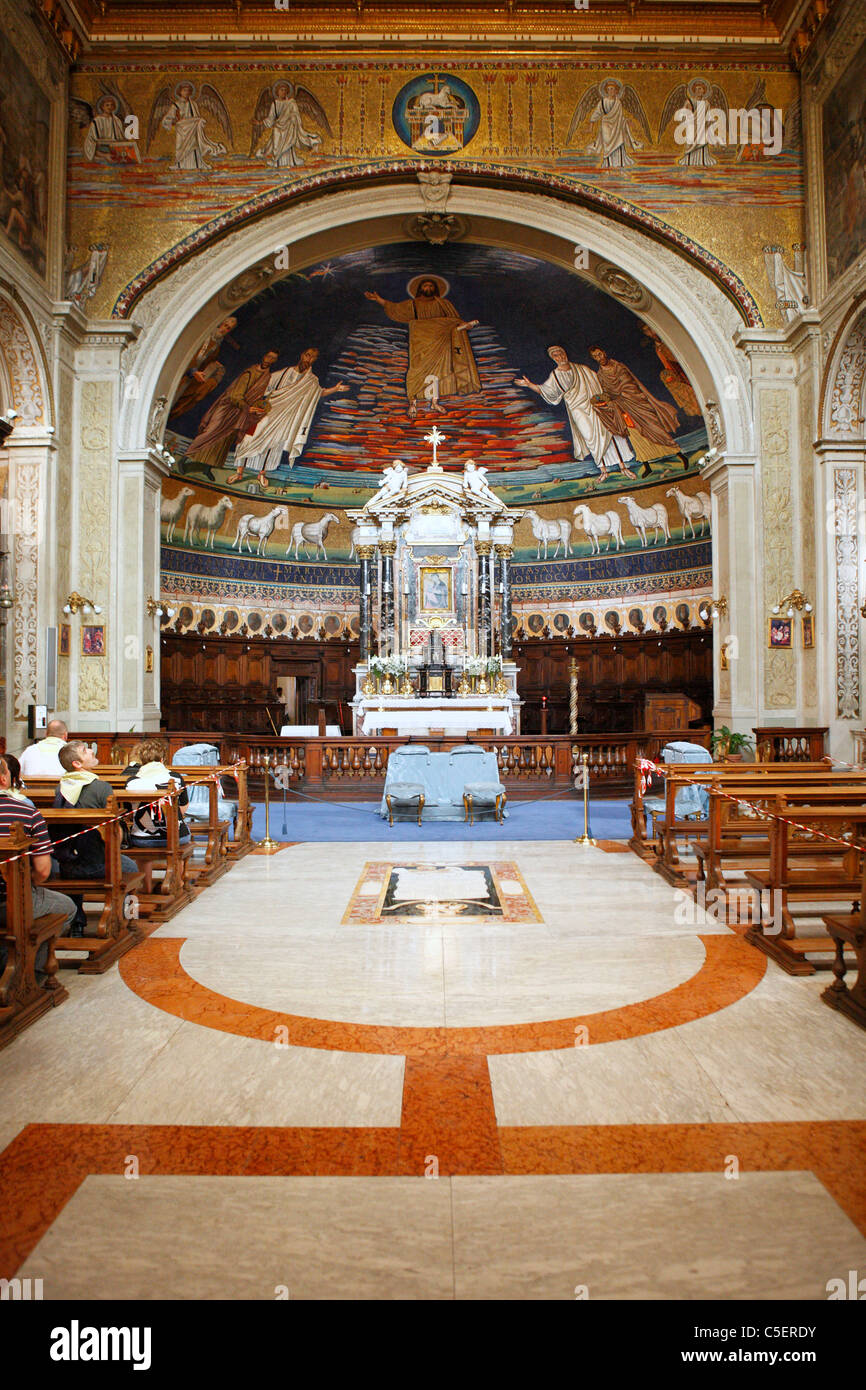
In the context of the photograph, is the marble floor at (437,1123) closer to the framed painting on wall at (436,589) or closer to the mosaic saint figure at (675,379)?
the mosaic saint figure at (675,379)

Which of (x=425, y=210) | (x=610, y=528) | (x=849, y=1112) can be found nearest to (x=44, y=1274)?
(x=849, y=1112)

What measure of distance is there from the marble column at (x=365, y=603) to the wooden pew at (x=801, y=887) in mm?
14938

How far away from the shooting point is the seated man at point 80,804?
5.80 meters

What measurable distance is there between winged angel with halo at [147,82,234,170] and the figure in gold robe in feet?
15.7

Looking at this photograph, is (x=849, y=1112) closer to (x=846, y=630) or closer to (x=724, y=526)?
(x=846, y=630)

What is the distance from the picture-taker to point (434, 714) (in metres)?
18.0

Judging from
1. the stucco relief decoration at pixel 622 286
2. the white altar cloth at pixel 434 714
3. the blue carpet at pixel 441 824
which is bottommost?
the blue carpet at pixel 441 824

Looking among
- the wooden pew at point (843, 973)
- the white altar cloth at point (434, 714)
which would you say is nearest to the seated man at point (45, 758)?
the wooden pew at point (843, 973)

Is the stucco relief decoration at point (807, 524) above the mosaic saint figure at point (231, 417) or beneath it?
beneath

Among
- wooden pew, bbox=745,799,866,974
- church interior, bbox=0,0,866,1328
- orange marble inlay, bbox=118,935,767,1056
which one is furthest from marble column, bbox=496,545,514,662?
orange marble inlay, bbox=118,935,767,1056

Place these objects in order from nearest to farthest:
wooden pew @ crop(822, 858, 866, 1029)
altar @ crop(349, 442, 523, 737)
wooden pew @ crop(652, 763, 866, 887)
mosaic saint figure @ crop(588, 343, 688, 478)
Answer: wooden pew @ crop(822, 858, 866, 1029) < wooden pew @ crop(652, 763, 866, 887) < mosaic saint figure @ crop(588, 343, 688, 478) < altar @ crop(349, 442, 523, 737)

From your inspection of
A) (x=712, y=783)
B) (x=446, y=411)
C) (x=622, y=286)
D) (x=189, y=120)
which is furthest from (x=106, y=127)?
(x=712, y=783)

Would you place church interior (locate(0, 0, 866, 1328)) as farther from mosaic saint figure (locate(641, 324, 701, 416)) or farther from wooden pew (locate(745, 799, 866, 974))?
mosaic saint figure (locate(641, 324, 701, 416))

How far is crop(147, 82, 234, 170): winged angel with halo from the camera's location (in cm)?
1438
